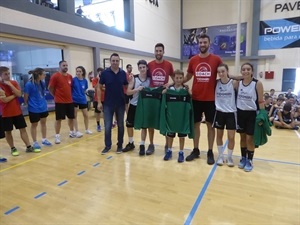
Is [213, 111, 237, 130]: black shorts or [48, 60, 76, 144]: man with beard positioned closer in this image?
[213, 111, 237, 130]: black shorts

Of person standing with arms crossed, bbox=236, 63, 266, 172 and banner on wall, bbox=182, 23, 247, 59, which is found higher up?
banner on wall, bbox=182, 23, 247, 59

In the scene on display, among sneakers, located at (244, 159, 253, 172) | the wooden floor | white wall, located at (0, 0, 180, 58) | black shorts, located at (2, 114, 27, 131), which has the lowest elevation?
the wooden floor

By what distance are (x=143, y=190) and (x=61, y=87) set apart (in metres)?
2.76

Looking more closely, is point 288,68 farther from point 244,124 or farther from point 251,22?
point 244,124

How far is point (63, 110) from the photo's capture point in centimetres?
A: 438

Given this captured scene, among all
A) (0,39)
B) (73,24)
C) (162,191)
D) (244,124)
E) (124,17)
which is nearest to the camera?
(162,191)

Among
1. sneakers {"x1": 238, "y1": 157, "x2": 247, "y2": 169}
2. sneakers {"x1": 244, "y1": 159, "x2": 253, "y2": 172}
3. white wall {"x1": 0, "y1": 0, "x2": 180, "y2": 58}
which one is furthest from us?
white wall {"x1": 0, "y1": 0, "x2": 180, "y2": 58}

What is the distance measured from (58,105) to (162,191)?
2849mm

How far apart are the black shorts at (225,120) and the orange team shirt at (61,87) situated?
285 cm

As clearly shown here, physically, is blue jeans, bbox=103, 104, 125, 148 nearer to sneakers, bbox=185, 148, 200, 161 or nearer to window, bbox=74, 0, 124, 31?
sneakers, bbox=185, 148, 200, 161

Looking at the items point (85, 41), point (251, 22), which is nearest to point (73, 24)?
point (85, 41)

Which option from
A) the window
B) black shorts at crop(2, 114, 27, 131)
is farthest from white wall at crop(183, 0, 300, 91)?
black shorts at crop(2, 114, 27, 131)

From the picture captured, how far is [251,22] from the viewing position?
43.4ft

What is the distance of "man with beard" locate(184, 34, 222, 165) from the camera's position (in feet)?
10.1
